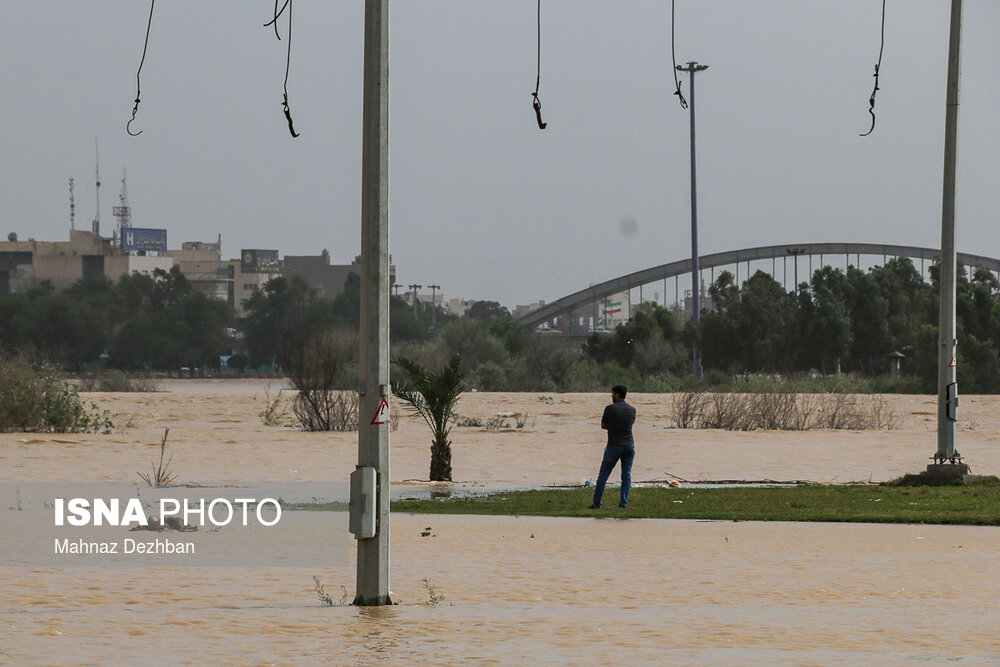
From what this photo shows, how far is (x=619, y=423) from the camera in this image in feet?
65.5

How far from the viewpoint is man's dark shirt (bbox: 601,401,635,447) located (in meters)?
20.0

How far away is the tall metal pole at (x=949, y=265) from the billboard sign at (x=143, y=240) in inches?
6704

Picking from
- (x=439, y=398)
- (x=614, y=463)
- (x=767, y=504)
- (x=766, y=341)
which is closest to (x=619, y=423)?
(x=614, y=463)

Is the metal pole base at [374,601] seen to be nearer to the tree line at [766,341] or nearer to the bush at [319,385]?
the bush at [319,385]

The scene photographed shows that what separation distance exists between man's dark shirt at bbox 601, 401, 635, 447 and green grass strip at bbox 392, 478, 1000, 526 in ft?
3.01

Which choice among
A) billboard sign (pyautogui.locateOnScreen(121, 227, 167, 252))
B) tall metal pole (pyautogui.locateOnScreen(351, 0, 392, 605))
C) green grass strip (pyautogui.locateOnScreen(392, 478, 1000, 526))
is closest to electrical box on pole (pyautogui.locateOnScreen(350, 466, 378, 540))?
tall metal pole (pyautogui.locateOnScreen(351, 0, 392, 605))

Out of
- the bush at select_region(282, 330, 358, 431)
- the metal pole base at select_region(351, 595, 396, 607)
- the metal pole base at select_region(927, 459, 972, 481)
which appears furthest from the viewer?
the bush at select_region(282, 330, 358, 431)

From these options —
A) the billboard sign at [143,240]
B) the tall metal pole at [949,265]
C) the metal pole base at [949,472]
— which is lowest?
the metal pole base at [949,472]

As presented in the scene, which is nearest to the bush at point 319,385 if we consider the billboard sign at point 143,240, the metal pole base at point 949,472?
the metal pole base at point 949,472

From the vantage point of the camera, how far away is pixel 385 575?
35.1ft

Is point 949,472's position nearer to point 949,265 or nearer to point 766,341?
point 949,265

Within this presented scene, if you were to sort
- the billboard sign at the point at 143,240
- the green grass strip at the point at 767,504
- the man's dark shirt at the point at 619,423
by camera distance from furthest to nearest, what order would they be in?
the billboard sign at the point at 143,240 < the man's dark shirt at the point at 619,423 < the green grass strip at the point at 767,504

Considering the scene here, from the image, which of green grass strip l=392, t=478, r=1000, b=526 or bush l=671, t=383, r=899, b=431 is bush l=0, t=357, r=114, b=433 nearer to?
bush l=671, t=383, r=899, b=431

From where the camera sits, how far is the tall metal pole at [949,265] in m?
22.5
